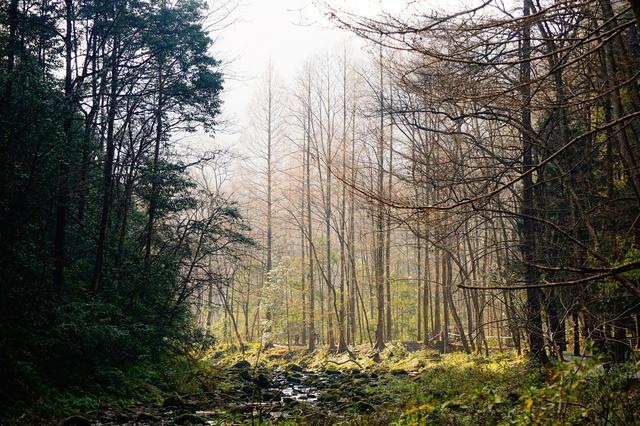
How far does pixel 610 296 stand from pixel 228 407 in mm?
7378

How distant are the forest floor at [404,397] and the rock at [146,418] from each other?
0.05 ft

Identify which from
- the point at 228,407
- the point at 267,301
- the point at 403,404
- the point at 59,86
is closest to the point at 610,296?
the point at 403,404

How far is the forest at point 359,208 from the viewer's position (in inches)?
162

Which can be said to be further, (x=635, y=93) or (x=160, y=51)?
(x=160, y=51)

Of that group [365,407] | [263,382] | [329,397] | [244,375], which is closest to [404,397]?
[365,407]

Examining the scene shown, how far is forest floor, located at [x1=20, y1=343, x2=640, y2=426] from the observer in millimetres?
3877

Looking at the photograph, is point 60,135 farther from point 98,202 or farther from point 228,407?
point 228,407

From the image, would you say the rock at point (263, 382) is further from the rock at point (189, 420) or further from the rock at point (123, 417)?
the rock at point (123, 417)

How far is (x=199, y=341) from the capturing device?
574 inches

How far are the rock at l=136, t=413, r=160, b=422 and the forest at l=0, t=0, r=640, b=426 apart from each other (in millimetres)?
173

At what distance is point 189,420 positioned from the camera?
810 centimetres

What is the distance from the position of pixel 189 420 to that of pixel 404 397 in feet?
13.7

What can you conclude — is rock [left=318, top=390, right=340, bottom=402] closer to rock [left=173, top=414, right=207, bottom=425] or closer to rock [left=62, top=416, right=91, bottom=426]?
rock [left=173, top=414, right=207, bottom=425]

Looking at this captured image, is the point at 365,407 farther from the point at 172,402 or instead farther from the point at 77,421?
the point at 77,421
